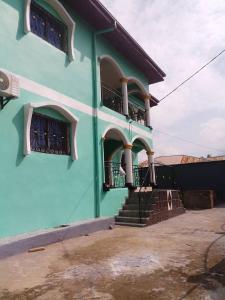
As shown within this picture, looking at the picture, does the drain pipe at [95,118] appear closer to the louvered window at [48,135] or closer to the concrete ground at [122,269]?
the louvered window at [48,135]

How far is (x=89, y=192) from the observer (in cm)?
936

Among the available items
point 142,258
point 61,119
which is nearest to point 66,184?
point 61,119

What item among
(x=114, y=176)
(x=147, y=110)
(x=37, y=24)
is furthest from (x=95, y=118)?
(x=147, y=110)

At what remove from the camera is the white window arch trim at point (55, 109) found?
6.93 metres

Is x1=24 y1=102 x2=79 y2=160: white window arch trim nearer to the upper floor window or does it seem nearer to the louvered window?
the louvered window

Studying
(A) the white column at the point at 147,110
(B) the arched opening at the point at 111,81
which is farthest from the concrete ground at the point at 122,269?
(A) the white column at the point at 147,110

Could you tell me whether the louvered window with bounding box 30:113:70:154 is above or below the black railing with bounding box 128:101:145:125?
below

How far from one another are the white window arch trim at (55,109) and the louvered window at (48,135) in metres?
0.18

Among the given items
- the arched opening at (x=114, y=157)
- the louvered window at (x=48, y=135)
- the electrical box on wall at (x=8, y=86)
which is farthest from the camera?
the arched opening at (x=114, y=157)

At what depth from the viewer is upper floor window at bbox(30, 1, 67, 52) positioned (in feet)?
26.0

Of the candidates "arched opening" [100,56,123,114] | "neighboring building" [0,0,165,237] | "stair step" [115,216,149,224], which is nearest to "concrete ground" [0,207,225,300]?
"neighboring building" [0,0,165,237]

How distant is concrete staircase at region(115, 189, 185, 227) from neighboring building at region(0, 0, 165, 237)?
1.17 feet

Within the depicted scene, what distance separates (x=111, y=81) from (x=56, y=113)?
5745mm

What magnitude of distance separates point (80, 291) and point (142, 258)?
1.88m
